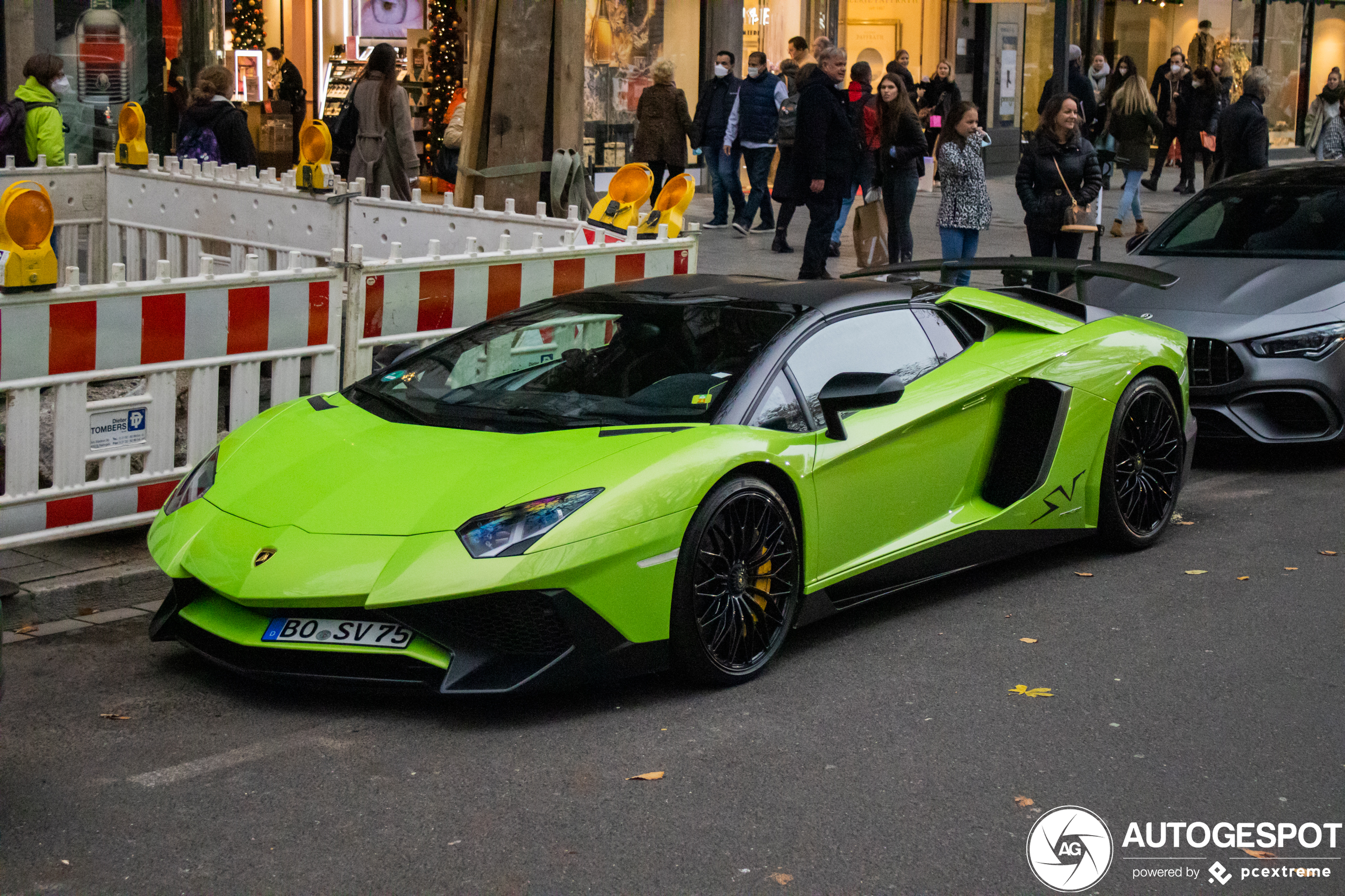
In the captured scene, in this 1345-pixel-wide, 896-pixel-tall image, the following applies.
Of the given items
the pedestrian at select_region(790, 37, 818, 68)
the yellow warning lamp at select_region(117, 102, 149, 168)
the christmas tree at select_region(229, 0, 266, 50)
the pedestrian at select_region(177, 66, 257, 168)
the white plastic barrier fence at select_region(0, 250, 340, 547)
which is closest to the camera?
the white plastic barrier fence at select_region(0, 250, 340, 547)

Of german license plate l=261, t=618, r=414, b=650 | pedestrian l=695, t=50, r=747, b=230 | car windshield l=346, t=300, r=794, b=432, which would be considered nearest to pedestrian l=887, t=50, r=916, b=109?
pedestrian l=695, t=50, r=747, b=230

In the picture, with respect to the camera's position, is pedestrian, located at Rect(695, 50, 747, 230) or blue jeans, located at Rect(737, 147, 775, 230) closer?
blue jeans, located at Rect(737, 147, 775, 230)

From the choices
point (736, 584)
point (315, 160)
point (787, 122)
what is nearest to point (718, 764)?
point (736, 584)

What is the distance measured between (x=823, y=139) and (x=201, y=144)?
5017 mm

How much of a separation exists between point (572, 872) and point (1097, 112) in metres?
21.3

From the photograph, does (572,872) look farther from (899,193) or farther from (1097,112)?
(1097,112)

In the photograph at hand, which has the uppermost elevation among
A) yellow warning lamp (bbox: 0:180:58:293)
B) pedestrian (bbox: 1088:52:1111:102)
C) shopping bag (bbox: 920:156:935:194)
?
pedestrian (bbox: 1088:52:1111:102)

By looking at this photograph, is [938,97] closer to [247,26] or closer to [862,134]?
[862,134]

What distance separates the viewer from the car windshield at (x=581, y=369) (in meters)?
5.24

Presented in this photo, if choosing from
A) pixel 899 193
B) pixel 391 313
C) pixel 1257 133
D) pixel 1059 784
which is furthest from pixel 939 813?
pixel 1257 133

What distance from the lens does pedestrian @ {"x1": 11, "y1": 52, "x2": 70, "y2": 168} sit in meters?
12.2

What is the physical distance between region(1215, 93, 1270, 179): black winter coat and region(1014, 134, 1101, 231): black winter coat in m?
4.67

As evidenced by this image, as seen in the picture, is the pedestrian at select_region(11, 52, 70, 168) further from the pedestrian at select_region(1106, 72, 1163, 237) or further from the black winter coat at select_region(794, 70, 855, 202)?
the pedestrian at select_region(1106, 72, 1163, 237)

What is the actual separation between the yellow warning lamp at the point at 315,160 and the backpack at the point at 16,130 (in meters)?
3.87
